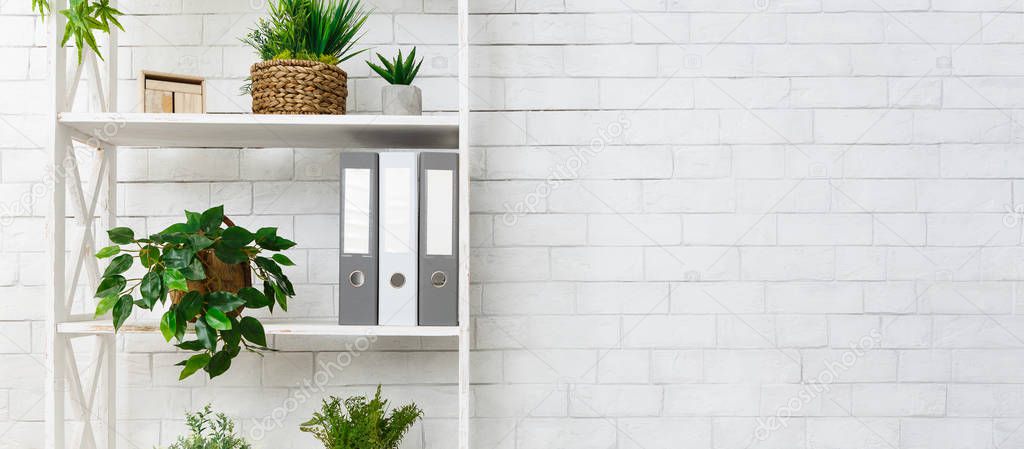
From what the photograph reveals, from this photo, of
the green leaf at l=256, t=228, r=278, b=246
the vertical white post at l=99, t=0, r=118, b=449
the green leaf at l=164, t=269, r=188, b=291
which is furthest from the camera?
the vertical white post at l=99, t=0, r=118, b=449

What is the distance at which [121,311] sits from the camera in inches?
48.8

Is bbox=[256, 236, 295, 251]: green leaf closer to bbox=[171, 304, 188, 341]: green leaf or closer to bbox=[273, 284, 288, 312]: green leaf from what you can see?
bbox=[273, 284, 288, 312]: green leaf

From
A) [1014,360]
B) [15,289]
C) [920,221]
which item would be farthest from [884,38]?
[15,289]

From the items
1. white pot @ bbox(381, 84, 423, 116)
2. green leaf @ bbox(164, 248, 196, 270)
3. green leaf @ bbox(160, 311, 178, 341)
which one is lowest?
green leaf @ bbox(160, 311, 178, 341)

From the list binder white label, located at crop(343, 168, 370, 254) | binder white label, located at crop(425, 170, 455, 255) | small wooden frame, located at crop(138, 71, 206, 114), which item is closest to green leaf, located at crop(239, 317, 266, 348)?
binder white label, located at crop(343, 168, 370, 254)

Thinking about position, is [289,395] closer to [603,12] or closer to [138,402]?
[138,402]

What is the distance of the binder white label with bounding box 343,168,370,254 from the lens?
1291 mm

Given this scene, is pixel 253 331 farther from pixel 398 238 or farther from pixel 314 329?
pixel 398 238

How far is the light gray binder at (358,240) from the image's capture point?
1287 millimetres

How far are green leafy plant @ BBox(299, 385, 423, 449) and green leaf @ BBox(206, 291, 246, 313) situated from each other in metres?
0.27

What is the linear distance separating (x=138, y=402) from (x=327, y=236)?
1.84 ft

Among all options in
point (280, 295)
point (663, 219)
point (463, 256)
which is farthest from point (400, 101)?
point (663, 219)

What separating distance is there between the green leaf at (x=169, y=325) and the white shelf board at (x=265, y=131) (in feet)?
1.19

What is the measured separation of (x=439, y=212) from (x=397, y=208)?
0.08m
